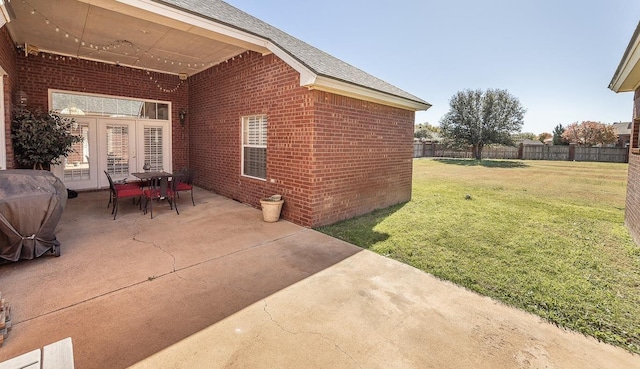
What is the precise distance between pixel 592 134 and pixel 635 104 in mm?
45359

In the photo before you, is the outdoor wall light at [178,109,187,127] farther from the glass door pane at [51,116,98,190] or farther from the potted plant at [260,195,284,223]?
the potted plant at [260,195,284,223]

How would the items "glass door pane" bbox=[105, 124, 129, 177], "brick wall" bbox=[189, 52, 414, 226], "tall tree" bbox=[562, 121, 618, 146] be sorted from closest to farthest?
"brick wall" bbox=[189, 52, 414, 226] < "glass door pane" bbox=[105, 124, 129, 177] < "tall tree" bbox=[562, 121, 618, 146]

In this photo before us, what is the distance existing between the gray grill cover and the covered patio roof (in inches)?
79.7

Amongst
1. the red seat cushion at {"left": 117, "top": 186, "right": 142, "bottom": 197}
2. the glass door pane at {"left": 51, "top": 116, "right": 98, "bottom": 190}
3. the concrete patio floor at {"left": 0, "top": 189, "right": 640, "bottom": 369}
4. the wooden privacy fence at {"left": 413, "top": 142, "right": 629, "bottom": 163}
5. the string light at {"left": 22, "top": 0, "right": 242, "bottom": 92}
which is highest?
the string light at {"left": 22, "top": 0, "right": 242, "bottom": 92}

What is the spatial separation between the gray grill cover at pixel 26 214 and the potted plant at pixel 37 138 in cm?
374

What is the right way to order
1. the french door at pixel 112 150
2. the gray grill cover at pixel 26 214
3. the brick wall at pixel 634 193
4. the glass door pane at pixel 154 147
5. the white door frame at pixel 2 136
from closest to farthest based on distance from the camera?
the gray grill cover at pixel 26 214, the brick wall at pixel 634 193, the white door frame at pixel 2 136, the french door at pixel 112 150, the glass door pane at pixel 154 147

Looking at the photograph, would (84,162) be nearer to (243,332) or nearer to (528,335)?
(243,332)

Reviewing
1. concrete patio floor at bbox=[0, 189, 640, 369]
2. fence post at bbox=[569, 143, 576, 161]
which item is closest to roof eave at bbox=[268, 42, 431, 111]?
concrete patio floor at bbox=[0, 189, 640, 369]

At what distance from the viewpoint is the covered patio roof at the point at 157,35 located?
16.1 ft

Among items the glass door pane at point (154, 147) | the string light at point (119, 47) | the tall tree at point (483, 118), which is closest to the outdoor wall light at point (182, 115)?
the glass door pane at point (154, 147)

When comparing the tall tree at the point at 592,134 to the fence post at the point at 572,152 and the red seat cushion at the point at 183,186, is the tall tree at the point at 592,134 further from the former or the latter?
the red seat cushion at the point at 183,186

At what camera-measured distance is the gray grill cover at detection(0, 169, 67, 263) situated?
11.6ft

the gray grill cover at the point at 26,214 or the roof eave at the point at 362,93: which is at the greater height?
the roof eave at the point at 362,93

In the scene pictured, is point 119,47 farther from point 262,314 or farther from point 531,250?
point 531,250
